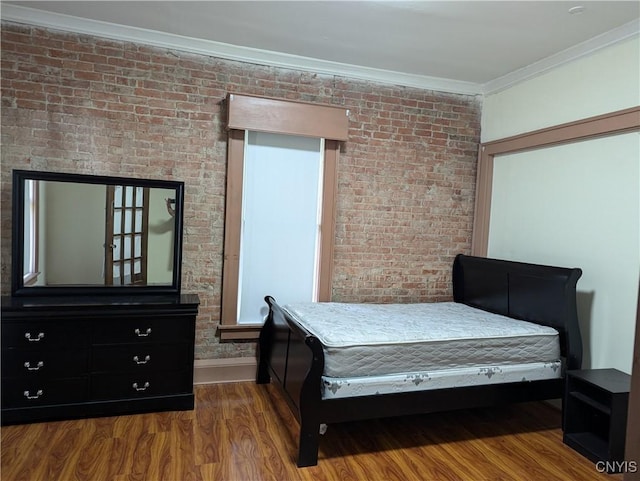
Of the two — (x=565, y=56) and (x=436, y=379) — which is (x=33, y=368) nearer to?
(x=436, y=379)

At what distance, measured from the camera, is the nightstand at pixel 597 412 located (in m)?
2.59

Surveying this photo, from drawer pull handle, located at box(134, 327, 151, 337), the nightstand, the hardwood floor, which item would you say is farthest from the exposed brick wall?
the nightstand

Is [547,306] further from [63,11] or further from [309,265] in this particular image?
[63,11]

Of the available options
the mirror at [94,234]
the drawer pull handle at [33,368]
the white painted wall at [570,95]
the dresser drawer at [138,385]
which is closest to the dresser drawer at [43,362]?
the drawer pull handle at [33,368]

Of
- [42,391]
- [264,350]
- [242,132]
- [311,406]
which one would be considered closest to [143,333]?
[42,391]

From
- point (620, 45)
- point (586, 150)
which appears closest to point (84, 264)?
point (586, 150)

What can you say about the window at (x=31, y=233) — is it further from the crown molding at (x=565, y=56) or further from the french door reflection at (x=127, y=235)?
the crown molding at (x=565, y=56)

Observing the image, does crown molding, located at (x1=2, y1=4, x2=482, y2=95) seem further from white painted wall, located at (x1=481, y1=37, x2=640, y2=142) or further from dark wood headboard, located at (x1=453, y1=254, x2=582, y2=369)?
dark wood headboard, located at (x1=453, y1=254, x2=582, y2=369)

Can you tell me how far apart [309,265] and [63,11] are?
2660 mm

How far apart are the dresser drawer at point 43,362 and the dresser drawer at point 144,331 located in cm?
16

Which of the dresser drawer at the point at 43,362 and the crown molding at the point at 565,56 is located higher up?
the crown molding at the point at 565,56

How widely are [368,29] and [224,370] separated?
9.54 feet

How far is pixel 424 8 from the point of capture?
2.80 m

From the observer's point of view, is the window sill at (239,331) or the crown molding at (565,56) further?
the window sill at (239,331)
